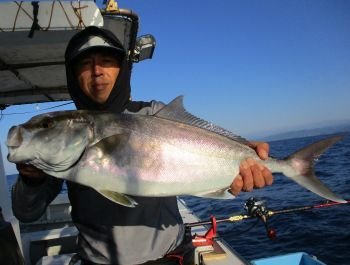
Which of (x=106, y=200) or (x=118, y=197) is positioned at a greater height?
(x=118, y=197)

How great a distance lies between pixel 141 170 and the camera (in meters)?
3.04

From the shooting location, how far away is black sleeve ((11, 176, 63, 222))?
3.02 metres

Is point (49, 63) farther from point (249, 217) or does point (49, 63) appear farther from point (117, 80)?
point (249, 217)

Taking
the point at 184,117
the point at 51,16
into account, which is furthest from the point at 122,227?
the point at 51,16

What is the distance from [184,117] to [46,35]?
338 centimetres

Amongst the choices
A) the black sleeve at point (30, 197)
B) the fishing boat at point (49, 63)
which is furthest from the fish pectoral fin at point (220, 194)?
the fishing boat at point (49, 63)

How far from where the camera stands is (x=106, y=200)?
10.8 feet

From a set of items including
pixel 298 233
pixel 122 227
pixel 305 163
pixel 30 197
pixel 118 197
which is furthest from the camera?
pixel 298 233

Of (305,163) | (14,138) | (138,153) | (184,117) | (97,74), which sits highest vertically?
(97,74)

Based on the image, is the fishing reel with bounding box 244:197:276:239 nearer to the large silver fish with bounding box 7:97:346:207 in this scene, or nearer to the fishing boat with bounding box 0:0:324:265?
the fishing boat with bounding box 0:0:324:265

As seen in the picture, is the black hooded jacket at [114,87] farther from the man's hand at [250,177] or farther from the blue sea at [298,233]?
the blue sea at [298,233]

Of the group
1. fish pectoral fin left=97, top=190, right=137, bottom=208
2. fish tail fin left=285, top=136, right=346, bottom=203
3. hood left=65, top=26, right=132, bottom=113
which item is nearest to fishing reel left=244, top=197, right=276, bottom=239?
fish tail fin left=285, top=136, right=346, bottom=203

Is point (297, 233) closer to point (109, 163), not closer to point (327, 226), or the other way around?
point (327, 226)

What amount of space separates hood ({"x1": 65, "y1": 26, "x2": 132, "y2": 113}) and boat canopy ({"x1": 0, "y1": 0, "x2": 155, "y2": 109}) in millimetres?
1556
